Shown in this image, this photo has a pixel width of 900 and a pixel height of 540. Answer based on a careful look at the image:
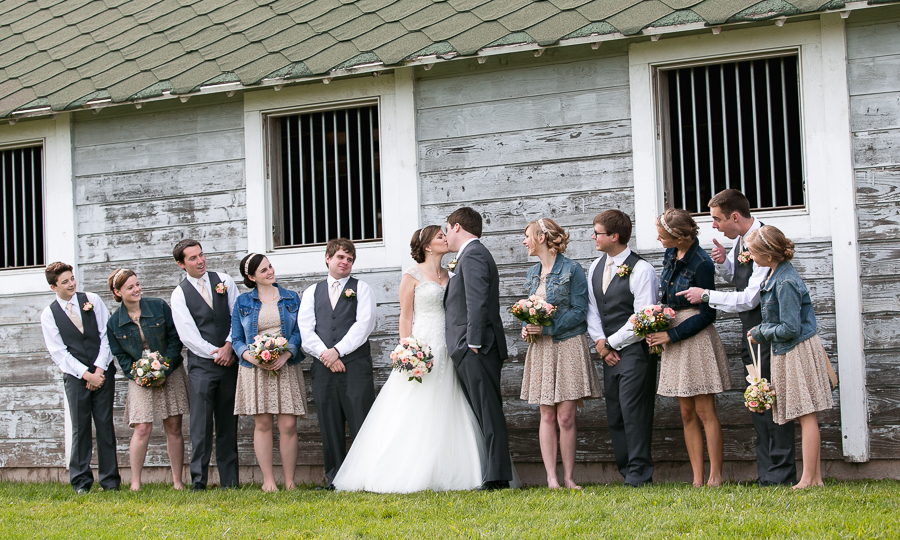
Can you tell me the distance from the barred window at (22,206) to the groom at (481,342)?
194 inches

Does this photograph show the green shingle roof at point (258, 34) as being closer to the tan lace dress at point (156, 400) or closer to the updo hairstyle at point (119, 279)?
the updo hairstyle at point (119, 279)

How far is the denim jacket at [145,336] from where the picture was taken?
7.79 m

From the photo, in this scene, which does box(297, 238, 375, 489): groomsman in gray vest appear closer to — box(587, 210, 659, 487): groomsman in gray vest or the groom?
the groom

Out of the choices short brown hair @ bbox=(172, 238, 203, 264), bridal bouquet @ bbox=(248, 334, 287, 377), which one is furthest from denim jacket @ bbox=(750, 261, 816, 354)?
short brown hair @ bbox=(172, 238, 203, 264)

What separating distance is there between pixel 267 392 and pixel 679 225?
3483mm

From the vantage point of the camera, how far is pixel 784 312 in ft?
19.4

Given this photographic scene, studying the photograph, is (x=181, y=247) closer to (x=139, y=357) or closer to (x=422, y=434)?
(x=139, y=357)

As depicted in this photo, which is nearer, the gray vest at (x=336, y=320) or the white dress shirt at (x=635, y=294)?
the white dress shirt at (x=635, y=294)

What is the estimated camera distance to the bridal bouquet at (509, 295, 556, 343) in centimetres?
658

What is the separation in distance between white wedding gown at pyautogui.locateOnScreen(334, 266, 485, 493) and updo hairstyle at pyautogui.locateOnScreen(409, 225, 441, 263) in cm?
23

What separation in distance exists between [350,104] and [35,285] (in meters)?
3.68

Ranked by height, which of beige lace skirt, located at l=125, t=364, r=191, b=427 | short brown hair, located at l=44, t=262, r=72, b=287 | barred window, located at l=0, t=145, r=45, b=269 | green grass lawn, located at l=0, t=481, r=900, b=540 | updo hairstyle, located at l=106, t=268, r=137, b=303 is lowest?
green grass lawn, located at l=0, t=481, r=900, b=540

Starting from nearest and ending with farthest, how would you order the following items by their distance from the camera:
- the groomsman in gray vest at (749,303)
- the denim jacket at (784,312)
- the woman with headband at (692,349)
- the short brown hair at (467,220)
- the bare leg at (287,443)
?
1. the denim jacket at (784,312)
2. the groomsman in gray vest at (749,303)
3. the woman with headband at (692,349)
4. the short brown hair at (467,220)
5. the bare leg at (287,443)

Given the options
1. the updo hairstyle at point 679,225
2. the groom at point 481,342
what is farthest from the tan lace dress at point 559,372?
the updo hairstyle at point 679,225
